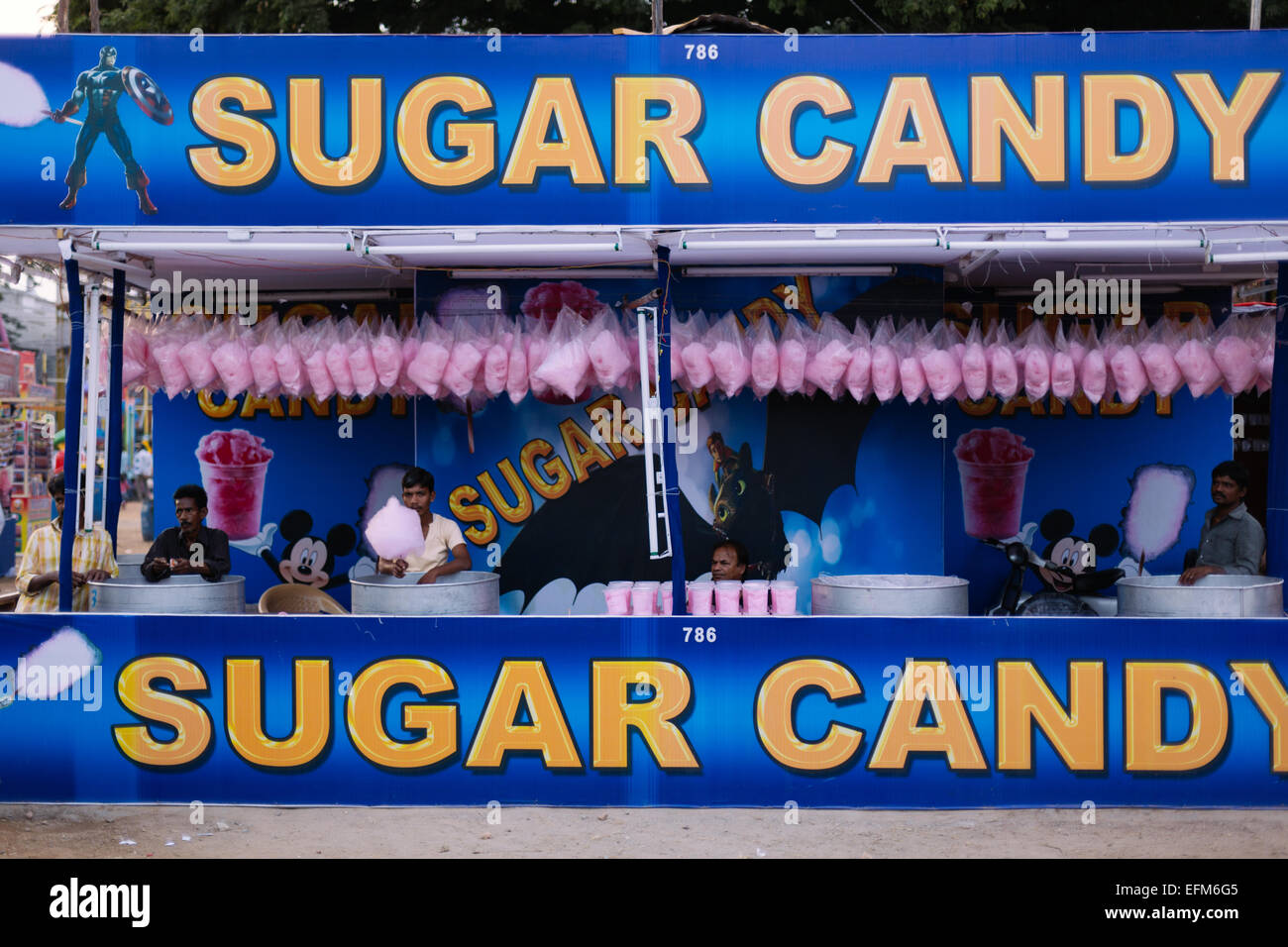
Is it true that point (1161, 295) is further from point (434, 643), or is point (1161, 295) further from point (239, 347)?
point (239, 347)

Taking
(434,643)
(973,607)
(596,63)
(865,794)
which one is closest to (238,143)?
(596,63)

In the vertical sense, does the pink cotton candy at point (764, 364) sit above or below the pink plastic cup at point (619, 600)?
above

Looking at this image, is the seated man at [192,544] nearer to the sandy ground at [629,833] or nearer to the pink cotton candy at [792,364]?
the sandy ground at [629,833]

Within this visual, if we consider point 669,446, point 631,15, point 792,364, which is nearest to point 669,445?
Result: point 669,446

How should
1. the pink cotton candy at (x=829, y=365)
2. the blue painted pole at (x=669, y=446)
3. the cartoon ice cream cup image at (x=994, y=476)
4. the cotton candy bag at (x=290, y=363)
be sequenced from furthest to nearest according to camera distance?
1. the cartoon ice cream cup image at (x=994, y=476)
2. the cotton candy bag at (x=290, y=363)
3. the pink cotton candy at (x=829, y=365)
4. the blue painted pole at (x=669, y=446)

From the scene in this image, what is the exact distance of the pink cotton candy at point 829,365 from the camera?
6.10 m

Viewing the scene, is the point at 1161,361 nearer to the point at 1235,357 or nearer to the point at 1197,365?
the point at 1197,365

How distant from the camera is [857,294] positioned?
271 inches

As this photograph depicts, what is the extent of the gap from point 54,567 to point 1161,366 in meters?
5.69

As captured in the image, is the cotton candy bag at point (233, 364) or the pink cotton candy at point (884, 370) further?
the cotton candy bag at point (233, 364)

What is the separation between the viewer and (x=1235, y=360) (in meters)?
6.05

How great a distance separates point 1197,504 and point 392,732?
5.15 m

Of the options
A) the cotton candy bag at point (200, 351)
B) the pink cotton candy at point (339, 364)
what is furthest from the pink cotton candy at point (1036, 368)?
the cotton candy bag at point (200, 351)

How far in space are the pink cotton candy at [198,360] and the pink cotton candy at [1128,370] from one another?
4489 mm
